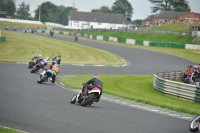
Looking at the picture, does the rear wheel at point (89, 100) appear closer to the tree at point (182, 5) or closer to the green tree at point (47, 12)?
the tree at point (182, 5)

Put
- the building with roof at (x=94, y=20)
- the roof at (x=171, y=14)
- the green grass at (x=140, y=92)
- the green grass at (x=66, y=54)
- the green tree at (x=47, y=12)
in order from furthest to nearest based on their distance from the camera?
the green tree at (x=47, y=12) < the building with roof at (x=94, y=20) < the roof at (x=171, y=14) < the green grass at (x=66, y=54) < the green grass at (x=140, y=92)

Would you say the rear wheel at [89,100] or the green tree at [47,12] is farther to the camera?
the green tree at [47,12]

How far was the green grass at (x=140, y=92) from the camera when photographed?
61.1 ft

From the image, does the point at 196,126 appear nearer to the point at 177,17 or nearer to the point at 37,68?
the point at 37,68

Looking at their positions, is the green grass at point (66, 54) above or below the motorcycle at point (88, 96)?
below

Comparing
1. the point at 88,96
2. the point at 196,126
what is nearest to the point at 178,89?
the point at 88,96

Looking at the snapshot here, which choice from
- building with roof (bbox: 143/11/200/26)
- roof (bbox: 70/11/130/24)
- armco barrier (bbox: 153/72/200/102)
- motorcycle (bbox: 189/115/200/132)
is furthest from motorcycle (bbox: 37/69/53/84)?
roof (bbox: 70/11/130/24)

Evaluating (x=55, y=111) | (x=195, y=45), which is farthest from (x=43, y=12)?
(x=55, y=111)

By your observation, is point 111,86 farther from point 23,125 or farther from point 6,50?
point 6,50

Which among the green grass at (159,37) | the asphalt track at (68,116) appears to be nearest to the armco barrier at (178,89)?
the asphalt track at (68,116)

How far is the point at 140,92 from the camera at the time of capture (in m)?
24.5

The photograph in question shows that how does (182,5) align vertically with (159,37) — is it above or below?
above

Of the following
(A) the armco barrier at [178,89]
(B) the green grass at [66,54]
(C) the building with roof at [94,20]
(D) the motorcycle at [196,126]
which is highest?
(C) the building with roof at [94,20]

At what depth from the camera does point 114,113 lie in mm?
14578
